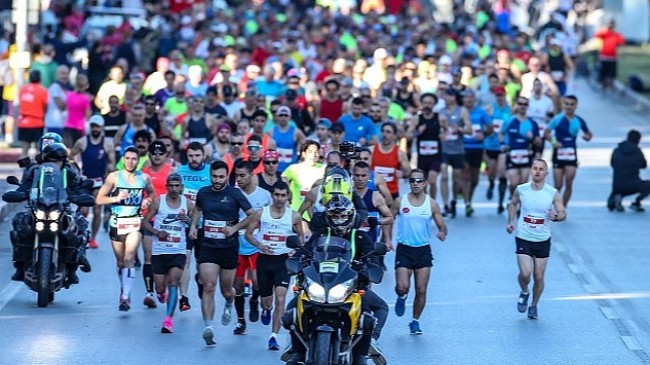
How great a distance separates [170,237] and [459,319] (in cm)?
291

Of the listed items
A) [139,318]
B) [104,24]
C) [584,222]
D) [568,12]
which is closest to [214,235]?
[139,318]

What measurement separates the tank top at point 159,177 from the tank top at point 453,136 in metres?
7.51

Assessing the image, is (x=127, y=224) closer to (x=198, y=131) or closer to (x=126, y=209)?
(x=126, y=209)

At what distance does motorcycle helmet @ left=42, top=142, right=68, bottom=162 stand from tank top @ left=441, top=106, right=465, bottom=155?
27.1 ft

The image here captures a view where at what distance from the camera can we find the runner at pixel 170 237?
1716 cm

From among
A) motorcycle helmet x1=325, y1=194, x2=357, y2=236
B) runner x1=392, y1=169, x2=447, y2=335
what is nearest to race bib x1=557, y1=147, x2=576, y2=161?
runner x1=392, y1=169, x2=447, y2=335

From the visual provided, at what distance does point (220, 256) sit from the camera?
1661 centimetres

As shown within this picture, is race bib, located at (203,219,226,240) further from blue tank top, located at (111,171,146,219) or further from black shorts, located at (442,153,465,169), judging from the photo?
black shorts, located at (442,153,465,169)

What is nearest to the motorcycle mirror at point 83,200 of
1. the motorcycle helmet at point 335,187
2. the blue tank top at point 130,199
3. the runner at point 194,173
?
the blue tank top at point 130,199

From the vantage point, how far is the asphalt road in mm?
16219

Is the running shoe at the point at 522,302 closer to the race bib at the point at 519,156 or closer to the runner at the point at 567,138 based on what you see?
the race bib at the point at 519,156

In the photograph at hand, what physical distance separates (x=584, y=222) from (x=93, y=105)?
7.79 m

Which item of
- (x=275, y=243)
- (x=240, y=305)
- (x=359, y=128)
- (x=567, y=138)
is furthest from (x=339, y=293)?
(x=567, y=138)

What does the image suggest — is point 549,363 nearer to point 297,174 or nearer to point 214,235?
point 214,235
